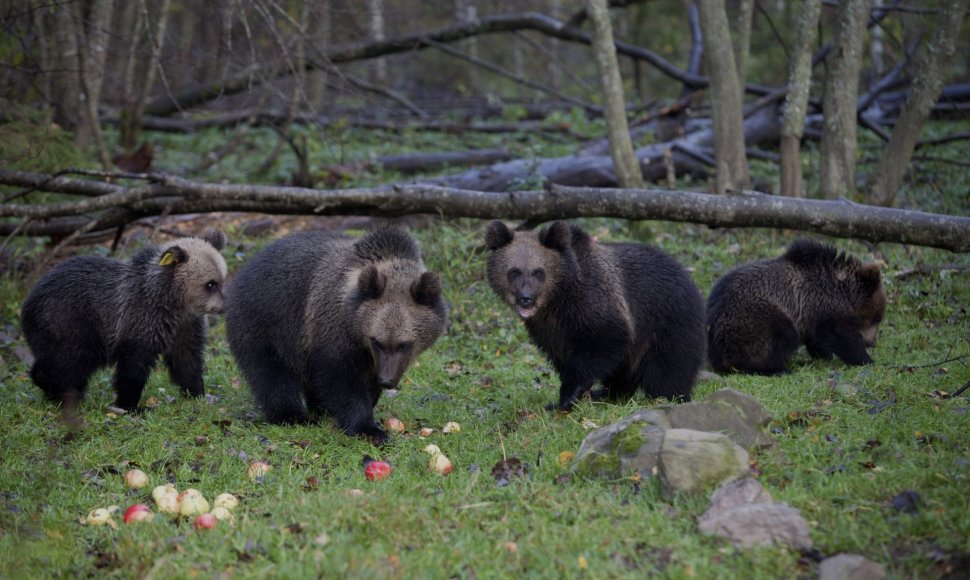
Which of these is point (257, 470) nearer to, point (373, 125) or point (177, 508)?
point (177, 508)

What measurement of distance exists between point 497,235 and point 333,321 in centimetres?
162

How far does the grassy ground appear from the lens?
15.6ft

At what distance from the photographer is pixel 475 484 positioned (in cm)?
584

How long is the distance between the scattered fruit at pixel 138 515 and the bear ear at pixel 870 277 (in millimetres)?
7106

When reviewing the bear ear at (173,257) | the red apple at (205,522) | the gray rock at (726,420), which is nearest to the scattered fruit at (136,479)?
the red apple at (205,522)

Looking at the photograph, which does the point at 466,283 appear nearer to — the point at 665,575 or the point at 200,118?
the point at 665,575

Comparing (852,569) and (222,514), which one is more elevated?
(852,569)

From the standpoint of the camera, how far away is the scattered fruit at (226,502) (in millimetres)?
5652

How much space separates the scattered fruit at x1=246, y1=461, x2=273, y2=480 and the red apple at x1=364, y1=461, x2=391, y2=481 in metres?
0.72

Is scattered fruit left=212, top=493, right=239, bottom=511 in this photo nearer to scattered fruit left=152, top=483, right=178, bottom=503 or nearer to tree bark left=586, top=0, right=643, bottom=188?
scattered fruit left=152, top=483, right=178, bottom=503

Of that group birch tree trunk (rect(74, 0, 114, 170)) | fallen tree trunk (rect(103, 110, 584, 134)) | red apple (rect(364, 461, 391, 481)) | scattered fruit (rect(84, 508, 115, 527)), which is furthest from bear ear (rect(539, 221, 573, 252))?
fallen tree trunk (rect(103, 110, 584, 134))

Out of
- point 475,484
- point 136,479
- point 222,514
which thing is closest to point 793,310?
point 475,484

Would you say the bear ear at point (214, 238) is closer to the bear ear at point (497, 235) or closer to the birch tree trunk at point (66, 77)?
the bear ear at point (497, 235)

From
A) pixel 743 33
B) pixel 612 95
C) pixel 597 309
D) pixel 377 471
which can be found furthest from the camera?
pixel 743 33
